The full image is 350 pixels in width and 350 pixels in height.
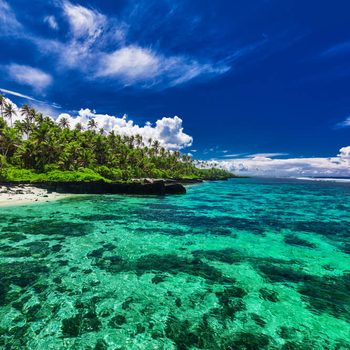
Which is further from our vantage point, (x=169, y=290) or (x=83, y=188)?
(x=83, y=188)

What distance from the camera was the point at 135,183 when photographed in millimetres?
48031

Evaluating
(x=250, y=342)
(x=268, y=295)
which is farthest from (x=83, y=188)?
(x=250, y=342)

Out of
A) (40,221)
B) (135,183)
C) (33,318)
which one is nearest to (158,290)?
(33,318)

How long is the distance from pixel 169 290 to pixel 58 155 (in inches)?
2479

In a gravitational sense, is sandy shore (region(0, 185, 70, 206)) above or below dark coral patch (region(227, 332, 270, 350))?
above

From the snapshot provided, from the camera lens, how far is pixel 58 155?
61.8m

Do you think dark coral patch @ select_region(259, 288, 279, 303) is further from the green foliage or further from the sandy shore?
the green foliage

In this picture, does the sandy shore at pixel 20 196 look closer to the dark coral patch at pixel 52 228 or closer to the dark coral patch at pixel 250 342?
the dark coral patch at pixel 52 228

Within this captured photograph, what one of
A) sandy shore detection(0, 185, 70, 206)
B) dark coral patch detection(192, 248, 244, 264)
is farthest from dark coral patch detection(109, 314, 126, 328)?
sandy shore detection(0, 185, 70, 206)

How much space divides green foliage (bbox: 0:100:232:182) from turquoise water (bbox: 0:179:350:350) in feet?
117

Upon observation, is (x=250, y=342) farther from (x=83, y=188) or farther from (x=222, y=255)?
(x=83, y=188)

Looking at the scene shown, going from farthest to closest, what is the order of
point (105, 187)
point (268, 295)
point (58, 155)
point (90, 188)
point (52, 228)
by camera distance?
point (58, 155), point (105, 187), point (90, 188), point (52, 228), point (268, 295)

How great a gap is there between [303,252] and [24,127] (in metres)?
79.2

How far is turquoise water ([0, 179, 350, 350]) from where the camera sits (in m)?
6.45
